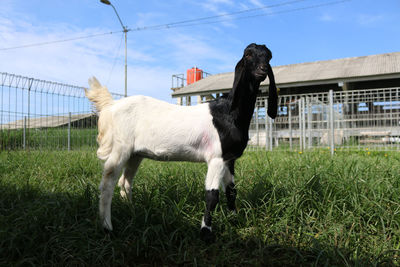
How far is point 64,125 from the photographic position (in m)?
11.3

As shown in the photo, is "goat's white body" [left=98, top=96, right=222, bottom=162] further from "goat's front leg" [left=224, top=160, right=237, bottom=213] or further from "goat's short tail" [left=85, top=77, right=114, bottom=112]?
"goat's front leg" [left=224, top=160, right=237, bottom=213]

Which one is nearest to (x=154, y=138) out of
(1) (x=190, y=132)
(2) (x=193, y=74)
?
(1) (x=190, y=132)

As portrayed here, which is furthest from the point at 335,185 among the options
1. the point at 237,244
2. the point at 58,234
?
the point at 58,234

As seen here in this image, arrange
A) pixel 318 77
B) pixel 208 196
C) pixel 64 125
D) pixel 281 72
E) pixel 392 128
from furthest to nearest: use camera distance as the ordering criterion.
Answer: pixel 281 72
pixel 318 77
pixel 64 125
pixel 392 128
pixel 208 196

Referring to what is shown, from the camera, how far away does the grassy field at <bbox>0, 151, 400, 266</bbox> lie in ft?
7.17

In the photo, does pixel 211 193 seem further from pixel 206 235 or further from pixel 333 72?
pixel 333 72

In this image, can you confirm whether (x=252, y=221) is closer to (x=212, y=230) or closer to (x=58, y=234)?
(x=212, y=230)

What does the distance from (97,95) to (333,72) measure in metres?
15.0

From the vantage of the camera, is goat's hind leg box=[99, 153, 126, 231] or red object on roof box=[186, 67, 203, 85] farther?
red object on roof box=[186, 67, 203, 85]

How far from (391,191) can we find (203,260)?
7.02 ft

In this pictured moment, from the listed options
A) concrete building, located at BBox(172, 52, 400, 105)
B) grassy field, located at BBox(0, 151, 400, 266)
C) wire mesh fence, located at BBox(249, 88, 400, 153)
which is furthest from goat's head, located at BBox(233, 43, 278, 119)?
concrete building, located at BBox(172, 52, 400, 105)

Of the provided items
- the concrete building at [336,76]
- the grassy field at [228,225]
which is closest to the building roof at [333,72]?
the concrete building at [336,76]

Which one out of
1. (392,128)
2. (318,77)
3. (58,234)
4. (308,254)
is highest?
(318,77)

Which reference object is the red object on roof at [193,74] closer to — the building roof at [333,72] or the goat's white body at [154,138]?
the building roof at [333,72]
